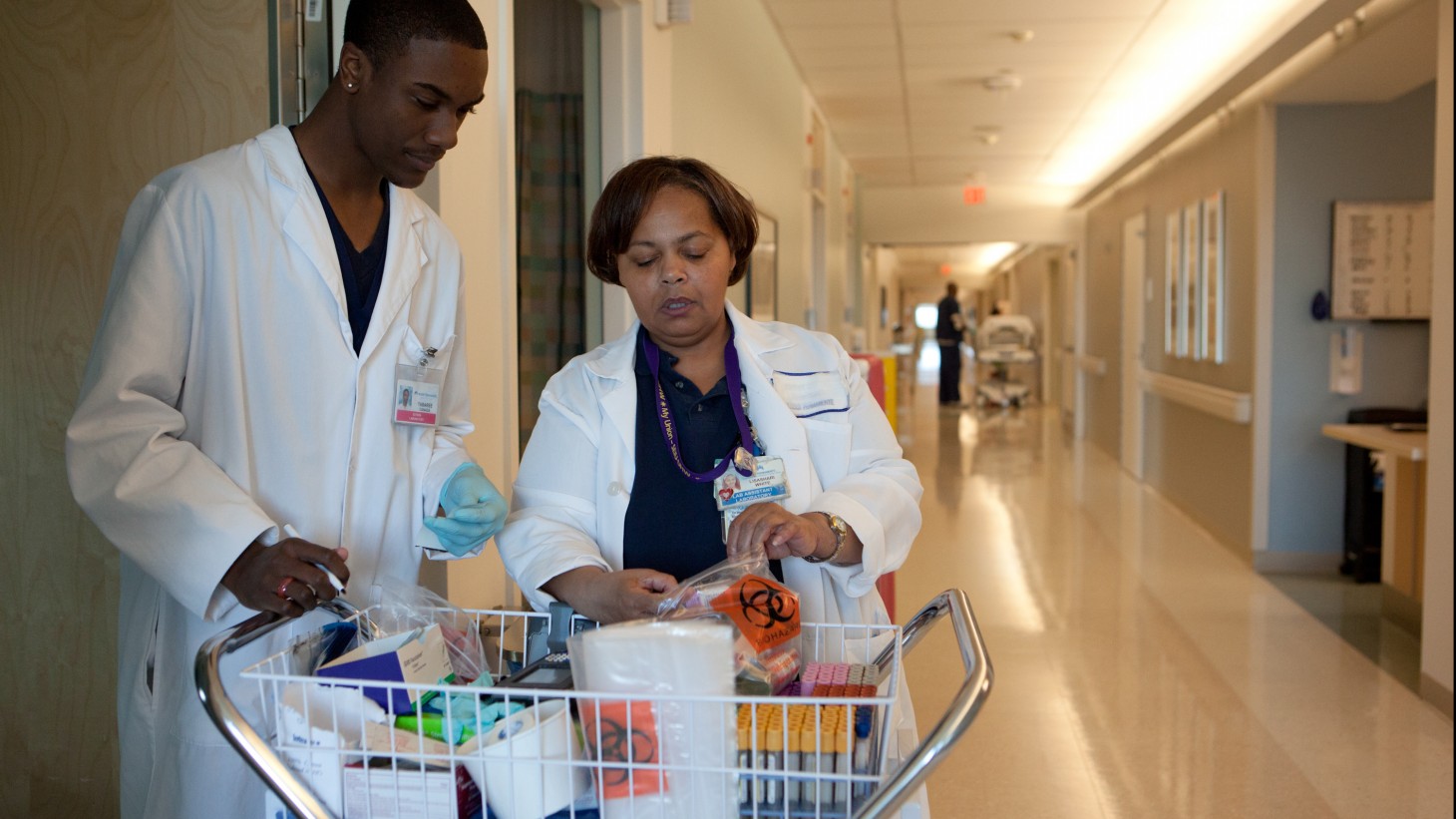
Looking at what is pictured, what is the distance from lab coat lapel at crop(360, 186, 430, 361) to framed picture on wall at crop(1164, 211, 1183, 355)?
8.53m

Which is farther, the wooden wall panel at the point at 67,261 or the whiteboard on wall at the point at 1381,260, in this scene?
the whiteboard on wall at the point at 1381,260

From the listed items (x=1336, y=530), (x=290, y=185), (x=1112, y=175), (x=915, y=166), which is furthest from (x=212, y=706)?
(x=915, y=166)

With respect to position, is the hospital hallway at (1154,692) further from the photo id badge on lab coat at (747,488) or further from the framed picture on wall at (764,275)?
the framed picture on wall at (764,275)

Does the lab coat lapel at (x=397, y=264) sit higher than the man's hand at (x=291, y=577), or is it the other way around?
the lab coat lapel at (x=397, y=264)

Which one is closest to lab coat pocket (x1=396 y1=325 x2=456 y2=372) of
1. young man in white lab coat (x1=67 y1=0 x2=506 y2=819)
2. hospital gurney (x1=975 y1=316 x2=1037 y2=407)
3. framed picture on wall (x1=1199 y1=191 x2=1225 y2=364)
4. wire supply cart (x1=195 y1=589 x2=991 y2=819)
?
young man in white lab coat (x1=67 y1=0 x2=506 y2=819)

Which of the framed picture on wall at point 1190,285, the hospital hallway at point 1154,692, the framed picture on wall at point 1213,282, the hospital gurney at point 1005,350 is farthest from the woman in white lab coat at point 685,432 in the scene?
the hospital gurney at point 1005,350

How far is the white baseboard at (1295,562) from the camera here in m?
6.89

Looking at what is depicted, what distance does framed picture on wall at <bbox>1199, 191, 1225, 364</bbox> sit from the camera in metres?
7.86

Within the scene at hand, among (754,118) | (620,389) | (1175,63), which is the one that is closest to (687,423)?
(620,389)

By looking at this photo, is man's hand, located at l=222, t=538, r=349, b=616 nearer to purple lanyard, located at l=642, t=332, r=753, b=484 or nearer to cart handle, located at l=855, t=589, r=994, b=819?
purple lanyard, located at l=642, t=332, r=753, b=484

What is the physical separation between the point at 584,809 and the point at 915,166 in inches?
507

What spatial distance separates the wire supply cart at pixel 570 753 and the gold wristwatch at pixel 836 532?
A: 1.40 ft

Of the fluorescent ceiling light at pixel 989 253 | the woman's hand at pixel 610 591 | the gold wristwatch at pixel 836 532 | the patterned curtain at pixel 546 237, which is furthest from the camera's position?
the fluorescent ceiling light at pixel 989 253

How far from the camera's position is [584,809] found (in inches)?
43.8
